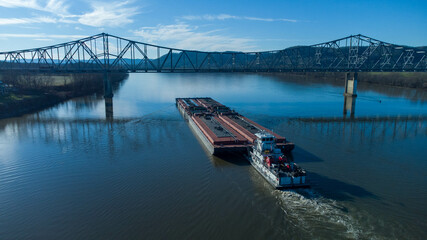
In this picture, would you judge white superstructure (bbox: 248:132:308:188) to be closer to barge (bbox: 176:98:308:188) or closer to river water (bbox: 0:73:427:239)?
barge (bbox: 176:98:308:188)

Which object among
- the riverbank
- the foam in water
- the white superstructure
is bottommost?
the foam in water

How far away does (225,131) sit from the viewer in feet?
112

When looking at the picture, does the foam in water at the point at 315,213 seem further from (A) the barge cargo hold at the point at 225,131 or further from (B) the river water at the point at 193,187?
(A) the barge cargo hold at the point at 225,131

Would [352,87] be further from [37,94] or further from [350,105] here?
[37,94]

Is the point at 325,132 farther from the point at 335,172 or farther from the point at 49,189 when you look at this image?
the point at 49,189

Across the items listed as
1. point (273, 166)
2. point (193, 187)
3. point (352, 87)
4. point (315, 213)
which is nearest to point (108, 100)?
point (193, 187)

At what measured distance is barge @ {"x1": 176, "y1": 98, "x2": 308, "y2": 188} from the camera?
21275 mm

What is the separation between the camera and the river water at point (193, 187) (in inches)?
656

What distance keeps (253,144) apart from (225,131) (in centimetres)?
559

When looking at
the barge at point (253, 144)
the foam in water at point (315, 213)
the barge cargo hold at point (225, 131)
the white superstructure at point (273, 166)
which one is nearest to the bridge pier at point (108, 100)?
the barge cargo hold at point (225, 131)

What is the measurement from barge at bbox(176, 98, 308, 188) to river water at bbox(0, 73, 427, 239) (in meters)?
0.87

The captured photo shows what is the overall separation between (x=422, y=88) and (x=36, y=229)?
385ft

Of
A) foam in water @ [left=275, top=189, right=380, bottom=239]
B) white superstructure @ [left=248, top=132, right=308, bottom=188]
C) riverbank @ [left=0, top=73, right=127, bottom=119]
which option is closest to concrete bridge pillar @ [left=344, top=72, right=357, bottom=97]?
white superstructure @ [left=248, top=132, right=308, bottom=188]

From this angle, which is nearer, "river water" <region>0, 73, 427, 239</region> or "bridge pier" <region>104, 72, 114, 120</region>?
"river water" <region>0, 73, 427, 239</region>
